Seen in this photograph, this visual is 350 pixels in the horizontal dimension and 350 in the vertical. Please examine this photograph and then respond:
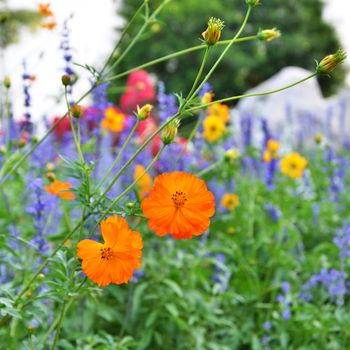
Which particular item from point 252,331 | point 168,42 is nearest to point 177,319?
point 252,331

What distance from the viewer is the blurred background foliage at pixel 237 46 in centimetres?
1795

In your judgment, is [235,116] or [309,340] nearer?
[309,340]

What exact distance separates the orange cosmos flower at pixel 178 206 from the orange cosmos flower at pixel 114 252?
0.06 meters

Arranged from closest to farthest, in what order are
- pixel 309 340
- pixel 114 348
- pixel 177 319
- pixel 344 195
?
pixel 114 348, pixel 177 319, pixel 309 340, pixel 344 195

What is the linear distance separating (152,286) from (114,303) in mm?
176

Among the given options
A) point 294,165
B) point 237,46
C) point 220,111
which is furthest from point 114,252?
point 237,46

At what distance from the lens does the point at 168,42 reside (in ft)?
59.1

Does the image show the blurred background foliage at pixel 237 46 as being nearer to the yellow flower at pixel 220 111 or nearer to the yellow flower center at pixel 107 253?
the yellow flower at pixel 220 111

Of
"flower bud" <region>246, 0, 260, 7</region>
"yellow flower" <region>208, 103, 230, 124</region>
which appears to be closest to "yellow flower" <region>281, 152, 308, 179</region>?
"yellow flower" <region>208, 103, 230, 124</region>

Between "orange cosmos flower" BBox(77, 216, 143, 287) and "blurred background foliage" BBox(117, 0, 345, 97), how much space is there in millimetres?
15652

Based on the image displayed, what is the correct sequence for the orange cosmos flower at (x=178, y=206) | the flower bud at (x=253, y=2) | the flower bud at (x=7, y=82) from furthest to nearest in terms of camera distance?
1. the flower bud at (x=7, y=82)
2. the flower bud at (x=253, y=2)
3. the orange cosmos flower at (x=178, y=206)

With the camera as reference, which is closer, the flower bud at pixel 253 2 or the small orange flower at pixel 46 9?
the flower bud at pixel 253 2

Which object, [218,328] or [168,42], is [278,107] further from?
[168,42]

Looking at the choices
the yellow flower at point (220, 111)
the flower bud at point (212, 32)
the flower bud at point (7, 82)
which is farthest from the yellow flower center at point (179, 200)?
the yellow flower at point (220, 111)
